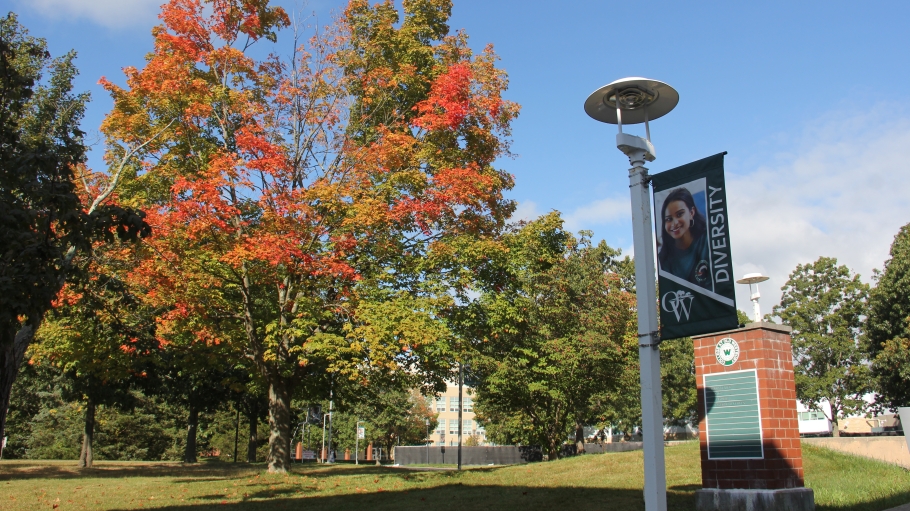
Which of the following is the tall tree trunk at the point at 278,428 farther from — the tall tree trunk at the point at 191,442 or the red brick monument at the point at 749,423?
the tall tree trunk at the point at 191,442

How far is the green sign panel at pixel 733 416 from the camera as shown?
10148 millimetres

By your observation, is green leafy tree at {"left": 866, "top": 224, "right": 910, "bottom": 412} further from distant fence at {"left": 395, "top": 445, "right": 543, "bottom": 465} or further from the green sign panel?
the green sign panel

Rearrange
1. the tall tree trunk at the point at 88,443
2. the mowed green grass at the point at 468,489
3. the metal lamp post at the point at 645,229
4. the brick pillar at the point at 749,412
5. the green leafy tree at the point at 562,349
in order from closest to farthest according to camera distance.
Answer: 1. the metal lamp post at the point at 645,229
2. the brick pillar at the point at 749,412
3. the mowed green grass at the point at 468,489
4. the tall tree trunk at the point at 88,443
5. the green leafy tree at the point at 562,349

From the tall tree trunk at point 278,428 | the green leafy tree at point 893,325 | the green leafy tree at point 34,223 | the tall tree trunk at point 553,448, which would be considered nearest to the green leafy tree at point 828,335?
the green leafy tree at point 893,325

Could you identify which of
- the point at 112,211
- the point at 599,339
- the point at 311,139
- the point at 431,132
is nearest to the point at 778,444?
the point at 112,211

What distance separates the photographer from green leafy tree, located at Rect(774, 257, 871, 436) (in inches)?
1783

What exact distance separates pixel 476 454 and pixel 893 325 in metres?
29.5

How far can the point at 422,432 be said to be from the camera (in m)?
75.3

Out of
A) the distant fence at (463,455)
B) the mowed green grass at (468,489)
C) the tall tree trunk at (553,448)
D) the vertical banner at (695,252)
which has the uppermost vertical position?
the vertical banner at (695,252)

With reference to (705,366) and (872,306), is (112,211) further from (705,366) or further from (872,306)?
(872,306)

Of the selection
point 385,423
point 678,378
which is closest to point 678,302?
point 678,378

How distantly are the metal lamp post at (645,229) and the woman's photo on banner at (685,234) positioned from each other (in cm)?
14

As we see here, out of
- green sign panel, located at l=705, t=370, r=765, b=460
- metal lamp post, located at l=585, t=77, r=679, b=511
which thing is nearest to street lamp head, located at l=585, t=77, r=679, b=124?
metal lamp post, located at l=585, t=77, r=679, b=511

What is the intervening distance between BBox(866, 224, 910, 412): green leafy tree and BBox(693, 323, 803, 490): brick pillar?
29.9m
